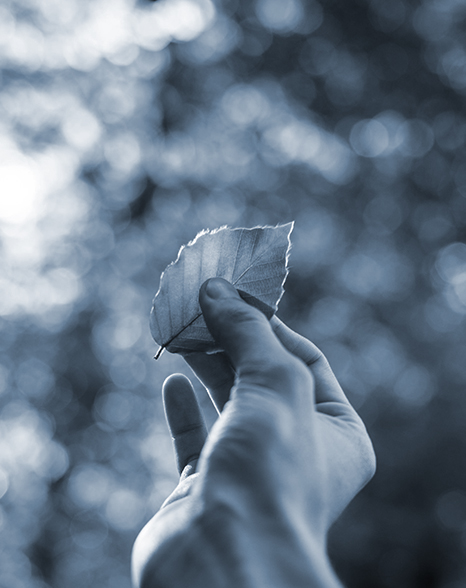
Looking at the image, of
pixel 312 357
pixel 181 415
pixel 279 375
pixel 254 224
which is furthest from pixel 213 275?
pixel 254 224

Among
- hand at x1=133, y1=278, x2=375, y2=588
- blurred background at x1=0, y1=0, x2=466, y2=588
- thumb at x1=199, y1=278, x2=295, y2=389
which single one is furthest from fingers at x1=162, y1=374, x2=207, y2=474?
blurred background at x1=0, y1=0, x2=466, y2=588

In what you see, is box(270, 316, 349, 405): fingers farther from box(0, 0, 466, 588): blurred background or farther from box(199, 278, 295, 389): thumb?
box(0, 0, 466, 588): blurred background

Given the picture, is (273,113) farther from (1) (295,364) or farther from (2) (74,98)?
(1) (295,364)

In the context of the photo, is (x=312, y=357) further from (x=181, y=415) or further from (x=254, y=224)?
(x=254, y=224)

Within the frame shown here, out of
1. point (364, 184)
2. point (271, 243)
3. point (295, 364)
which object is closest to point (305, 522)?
point (295, 364)

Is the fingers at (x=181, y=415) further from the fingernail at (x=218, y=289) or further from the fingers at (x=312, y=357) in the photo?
the fingernail at (x=218, y=289)

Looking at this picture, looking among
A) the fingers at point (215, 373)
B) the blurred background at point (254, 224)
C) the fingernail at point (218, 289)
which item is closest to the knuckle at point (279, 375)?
the fingernail at point (218, 289)
